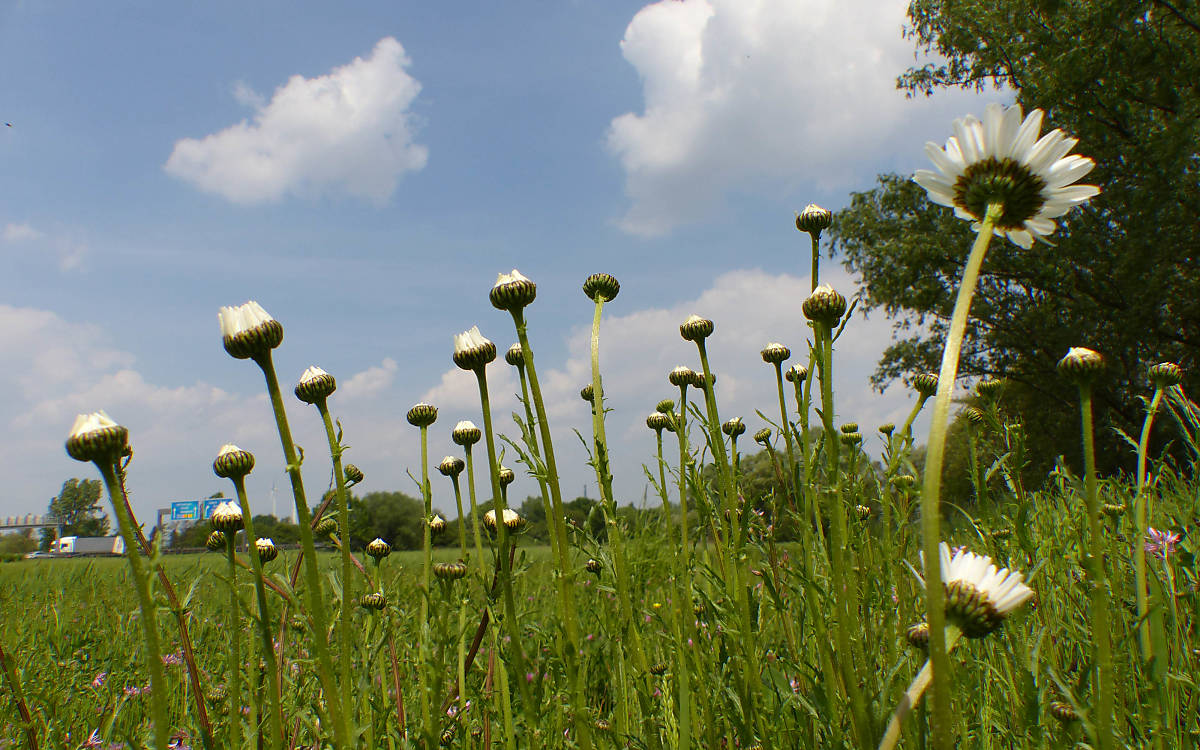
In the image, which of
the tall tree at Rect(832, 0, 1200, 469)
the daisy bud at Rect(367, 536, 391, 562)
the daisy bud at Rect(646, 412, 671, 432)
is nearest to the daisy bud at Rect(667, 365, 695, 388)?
the daisy bud at Rect(646, 412, 671, 432)

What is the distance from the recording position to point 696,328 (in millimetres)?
2176

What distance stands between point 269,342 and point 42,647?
329 centimetres

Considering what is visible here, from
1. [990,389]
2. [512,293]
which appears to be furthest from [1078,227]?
[512,293]

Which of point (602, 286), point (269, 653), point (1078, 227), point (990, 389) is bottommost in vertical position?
point (269, 653)

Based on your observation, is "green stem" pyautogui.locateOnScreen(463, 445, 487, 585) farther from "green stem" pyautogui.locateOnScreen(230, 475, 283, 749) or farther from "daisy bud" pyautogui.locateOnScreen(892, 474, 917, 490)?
"daisy bud" pyautogui.locateOnScreen(892, 474, 917, 490)

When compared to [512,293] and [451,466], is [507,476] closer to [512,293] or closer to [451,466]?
[451,466]

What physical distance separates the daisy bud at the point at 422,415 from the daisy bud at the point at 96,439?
1031mm

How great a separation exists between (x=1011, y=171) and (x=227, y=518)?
1.62 m

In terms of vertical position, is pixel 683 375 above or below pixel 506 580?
above

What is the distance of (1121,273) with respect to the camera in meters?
16.2

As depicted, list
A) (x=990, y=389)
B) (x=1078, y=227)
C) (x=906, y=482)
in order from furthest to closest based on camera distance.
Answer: (x=1078, y=227), (x=990, y=389), (x=906, y=482)

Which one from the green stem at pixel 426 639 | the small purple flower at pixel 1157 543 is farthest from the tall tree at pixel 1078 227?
the green stem at pixel 426 639

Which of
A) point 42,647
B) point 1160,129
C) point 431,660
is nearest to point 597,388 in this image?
point 431,660

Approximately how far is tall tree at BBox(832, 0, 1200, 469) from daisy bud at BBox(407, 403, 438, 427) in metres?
15.1
